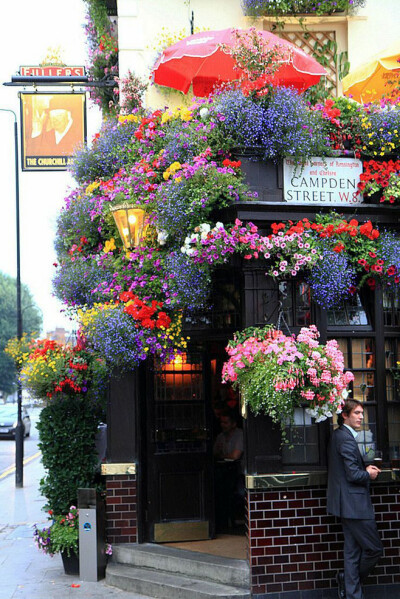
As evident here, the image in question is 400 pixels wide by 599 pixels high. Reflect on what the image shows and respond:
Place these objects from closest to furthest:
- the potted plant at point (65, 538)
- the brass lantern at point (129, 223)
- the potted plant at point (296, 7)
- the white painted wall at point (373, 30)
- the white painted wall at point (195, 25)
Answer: the brass lantern at point (129, 223)
the potted plant at point (65, 538)
the potted plant at point (296, 7)
the white painted wall at point (195, 25)
the white painted wall at point (373, 30)

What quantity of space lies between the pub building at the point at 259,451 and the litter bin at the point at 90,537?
0.73 feet

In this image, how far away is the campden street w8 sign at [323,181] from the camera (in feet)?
27.3

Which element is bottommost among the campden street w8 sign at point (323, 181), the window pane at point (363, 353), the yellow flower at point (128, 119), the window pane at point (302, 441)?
the window pane at point (302, 441)

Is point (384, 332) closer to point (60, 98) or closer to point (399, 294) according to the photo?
point (399, 294)

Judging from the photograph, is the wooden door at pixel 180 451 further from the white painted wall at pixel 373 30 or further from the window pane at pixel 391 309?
the white painted wall at pixel 373 30

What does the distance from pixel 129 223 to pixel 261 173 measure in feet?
4.95

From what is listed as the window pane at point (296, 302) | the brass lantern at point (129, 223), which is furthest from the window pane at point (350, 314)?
the brass lantern at point (129, 223)

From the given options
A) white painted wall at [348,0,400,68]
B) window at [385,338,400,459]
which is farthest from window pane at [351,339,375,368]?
white painted wall at [348,0,400,68]

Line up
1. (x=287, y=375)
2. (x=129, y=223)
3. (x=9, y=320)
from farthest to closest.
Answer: (x=9, y=320) < (x=129, y=223) < (x=287, y=375)

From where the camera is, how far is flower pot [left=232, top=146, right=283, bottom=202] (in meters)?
8.23

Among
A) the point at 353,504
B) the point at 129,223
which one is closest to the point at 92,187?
the point at 129,223

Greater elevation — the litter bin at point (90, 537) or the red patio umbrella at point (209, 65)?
the red patio umbrella at point (209, 65)

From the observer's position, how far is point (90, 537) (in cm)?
898

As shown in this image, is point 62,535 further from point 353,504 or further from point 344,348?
point 344,348
